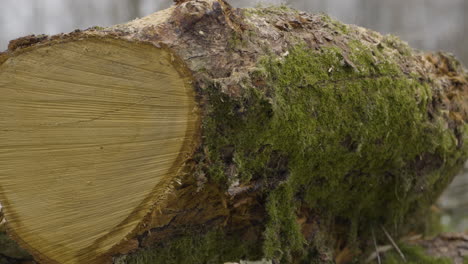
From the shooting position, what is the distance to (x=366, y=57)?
2.92 m

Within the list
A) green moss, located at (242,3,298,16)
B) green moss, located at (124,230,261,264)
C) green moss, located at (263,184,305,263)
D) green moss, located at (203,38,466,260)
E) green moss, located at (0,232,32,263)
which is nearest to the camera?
green moss, located at (203,38,466,260)

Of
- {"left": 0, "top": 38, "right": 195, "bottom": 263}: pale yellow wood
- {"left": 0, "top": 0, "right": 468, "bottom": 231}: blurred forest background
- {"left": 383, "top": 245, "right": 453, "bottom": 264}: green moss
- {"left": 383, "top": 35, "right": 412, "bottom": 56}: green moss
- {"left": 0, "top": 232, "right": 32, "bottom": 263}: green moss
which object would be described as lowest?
{"left": 383, "top": 245, "right": 453, "bottom": 264}: green moss

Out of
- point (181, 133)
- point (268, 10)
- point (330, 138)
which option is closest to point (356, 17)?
point (268, 10)

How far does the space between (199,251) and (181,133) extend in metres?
0.81

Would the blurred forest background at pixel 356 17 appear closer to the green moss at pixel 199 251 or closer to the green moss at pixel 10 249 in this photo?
the green moss at pixel 199 251

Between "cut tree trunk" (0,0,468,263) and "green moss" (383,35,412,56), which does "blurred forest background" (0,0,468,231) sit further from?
"cut tree trunk" (0,0,468,263)

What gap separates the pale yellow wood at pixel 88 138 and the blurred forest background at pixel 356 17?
6.11 meters

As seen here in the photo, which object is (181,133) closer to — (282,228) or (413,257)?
(282,228)

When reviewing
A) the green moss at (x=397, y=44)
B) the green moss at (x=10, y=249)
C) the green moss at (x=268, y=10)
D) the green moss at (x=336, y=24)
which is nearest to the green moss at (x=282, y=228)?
the green moss at (x=268, y=10)

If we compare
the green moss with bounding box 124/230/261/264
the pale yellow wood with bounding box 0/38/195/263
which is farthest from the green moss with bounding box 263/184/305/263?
the pale yellow wood with bounding box 0/38/195/263

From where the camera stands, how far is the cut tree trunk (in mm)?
2020

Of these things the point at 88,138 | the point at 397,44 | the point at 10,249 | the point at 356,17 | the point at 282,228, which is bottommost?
the point at 10,249

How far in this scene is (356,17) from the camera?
980 cm

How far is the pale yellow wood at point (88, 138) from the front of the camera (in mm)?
2004
